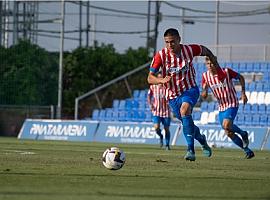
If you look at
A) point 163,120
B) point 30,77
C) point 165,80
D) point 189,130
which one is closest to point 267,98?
point 163,120

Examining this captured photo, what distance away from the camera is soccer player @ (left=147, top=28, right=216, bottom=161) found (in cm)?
1570

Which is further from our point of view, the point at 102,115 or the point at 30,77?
the point at 30,77

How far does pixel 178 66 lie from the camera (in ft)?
52.3

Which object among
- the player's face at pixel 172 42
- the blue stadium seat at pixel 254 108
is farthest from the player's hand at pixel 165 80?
the blue stadium seat at pixel 254 108

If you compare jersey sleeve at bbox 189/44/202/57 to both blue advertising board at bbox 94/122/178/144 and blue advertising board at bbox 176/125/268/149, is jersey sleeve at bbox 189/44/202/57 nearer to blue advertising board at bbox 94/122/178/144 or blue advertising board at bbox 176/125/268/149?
blue advertising board at bbox 176/125/268/149

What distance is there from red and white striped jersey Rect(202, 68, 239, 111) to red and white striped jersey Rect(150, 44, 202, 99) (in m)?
3.28

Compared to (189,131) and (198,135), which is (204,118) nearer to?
(198,135)

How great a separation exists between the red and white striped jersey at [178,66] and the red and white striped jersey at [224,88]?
328 centimetres

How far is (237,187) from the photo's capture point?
33.8 ft

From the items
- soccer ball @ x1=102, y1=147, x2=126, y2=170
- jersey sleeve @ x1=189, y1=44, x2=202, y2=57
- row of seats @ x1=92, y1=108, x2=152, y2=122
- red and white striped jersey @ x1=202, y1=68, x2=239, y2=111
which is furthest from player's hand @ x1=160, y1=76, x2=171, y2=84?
row of seats @ x1=92, y1=108, x2=152, y2=122

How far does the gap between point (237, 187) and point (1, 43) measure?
30.9 m

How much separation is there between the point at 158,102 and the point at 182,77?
9.81 metres

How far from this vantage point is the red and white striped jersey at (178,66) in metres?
15.8

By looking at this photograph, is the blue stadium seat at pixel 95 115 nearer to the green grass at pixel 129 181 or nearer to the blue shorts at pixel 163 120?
the blue shorts at pixel 163 120
